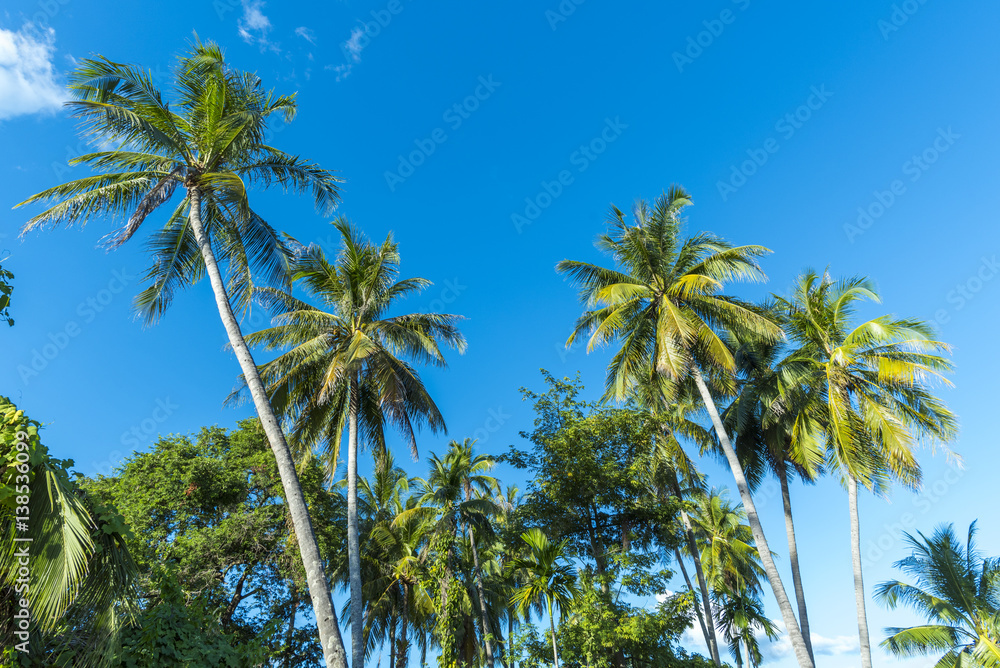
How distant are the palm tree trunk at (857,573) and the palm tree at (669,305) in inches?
120

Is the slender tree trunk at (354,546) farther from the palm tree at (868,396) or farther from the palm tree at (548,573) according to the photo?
the palm tree at (868,396)

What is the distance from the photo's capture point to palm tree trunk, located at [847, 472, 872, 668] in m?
15.0

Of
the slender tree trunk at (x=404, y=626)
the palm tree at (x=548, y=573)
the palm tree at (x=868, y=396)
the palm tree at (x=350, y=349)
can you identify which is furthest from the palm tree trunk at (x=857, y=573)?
the slender tree trunk at (x=404, y=626)

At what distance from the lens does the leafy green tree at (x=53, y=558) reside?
379 cm

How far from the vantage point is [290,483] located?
9.19m

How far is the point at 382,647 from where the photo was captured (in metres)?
25.1

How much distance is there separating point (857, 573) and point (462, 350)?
1317 cm

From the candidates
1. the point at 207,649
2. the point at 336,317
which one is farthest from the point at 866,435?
the point at 207,649

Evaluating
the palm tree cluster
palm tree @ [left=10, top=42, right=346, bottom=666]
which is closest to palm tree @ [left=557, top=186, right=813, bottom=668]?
the palm tree cluster

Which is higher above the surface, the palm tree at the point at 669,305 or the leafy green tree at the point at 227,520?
the palm tree at the point at 669,305

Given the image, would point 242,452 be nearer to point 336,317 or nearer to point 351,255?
point 336,317

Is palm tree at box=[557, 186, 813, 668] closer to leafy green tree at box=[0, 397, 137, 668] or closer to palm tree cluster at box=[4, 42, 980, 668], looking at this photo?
palm tree cluster at box=[4, 42, 980, 668]

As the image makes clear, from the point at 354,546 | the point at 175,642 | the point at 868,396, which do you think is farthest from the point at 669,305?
the point at 175,642

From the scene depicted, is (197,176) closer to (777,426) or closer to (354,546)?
(354,546)
